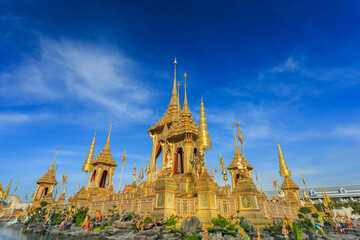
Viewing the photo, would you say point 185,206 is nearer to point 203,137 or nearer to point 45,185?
point 203,137

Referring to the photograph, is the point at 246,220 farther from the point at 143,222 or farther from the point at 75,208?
the point at 75,208

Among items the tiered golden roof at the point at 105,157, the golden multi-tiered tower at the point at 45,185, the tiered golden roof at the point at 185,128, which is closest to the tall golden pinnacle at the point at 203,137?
the tiered golden roof at the point at 185,128

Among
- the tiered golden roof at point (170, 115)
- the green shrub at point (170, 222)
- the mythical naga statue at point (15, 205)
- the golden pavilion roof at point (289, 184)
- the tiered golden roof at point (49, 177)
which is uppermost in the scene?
the tiered golden roof at point (170, 115)

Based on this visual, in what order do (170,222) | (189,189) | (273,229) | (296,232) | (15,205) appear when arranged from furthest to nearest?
(15,205) → (189,189) → (170,222) → (273,229) → (296,232)

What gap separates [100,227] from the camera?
41.1 feet

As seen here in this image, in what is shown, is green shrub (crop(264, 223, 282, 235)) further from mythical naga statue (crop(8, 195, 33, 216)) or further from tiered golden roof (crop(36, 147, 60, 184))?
tiered golden roof (crop(36, 147, 60, 184))

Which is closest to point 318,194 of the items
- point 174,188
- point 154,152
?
point 154,152

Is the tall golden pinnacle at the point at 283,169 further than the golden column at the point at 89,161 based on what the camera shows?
No

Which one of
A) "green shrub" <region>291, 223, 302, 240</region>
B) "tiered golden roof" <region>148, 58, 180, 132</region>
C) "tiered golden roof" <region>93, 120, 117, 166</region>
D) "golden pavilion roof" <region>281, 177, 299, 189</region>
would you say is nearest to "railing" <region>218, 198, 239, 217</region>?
"green shrub" <region>291, 223, 302, 240</region>

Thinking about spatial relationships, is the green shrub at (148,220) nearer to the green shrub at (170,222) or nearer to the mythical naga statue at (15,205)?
the green shrub at (170,222)

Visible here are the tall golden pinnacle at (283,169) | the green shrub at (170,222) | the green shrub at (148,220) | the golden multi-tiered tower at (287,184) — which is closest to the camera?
the green shrub at (170,222)

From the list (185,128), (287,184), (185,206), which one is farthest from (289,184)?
(185,206)

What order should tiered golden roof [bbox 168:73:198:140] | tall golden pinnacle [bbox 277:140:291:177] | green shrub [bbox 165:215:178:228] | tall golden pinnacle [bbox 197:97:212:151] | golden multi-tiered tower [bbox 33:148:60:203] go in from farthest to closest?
golden multi-tiered tower [bbox 33:148:60:203] < tall golden pinnacle [bbox 277:140:291:177] < tiered golden roof [bbox 168:73:198:140] < tall golden pinnacle [bbox 197:97:212:151] < green shrub [bbox 165:215:178:228]

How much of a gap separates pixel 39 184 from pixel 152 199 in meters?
31.5
